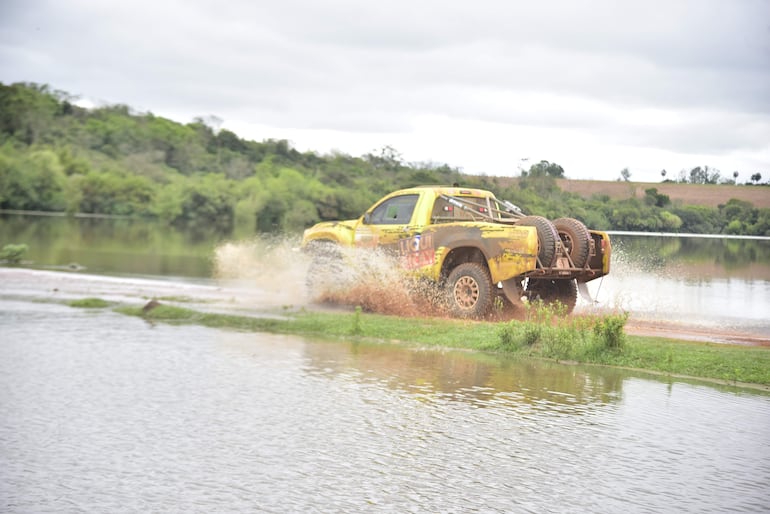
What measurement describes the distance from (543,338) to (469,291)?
3.57 m

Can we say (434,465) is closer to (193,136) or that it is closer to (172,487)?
(172,487)

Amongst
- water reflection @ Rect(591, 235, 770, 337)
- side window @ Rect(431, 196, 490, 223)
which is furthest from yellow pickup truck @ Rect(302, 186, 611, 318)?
water reflection @ Rect(591, 235, 770, 337)

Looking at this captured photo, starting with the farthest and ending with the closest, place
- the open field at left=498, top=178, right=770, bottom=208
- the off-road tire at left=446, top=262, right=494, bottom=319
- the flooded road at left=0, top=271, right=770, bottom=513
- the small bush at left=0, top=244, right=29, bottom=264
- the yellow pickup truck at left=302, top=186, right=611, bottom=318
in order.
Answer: the open field at left=498, top=178, right=770, bottom=208
the small bush at left=0, top=244, right=29, bottom=264
the off-road tire at left=446, top=262, right=494, bottom=319
the yellow pickup truck at left=302, top=186, right=611, bottom=318
the flooded road at left=0, top=271, right=770, bottom=513

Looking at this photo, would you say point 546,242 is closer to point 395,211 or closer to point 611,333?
point 611,333

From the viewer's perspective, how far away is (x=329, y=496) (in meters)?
7.40

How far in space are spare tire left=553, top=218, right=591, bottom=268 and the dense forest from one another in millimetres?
15249

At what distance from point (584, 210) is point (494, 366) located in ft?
73.2

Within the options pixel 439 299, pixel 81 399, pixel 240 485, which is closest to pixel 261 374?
pixel 81 399

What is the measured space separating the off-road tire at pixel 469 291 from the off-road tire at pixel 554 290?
1430 mm

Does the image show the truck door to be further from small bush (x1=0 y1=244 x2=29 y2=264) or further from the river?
small bush (x1=0 y1=244 x2=29 y2=264)

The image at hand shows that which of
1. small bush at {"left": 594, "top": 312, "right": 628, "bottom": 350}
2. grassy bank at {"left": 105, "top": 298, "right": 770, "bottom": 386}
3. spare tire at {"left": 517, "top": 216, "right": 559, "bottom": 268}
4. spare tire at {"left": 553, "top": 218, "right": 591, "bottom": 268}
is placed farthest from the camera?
spare tire at {"left": 553, "top": 218, "right": 591, "bottom": 268}

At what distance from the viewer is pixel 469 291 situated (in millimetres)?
17500

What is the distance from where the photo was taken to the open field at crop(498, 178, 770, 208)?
39.4 m

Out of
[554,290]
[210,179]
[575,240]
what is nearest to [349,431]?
[575,240]
